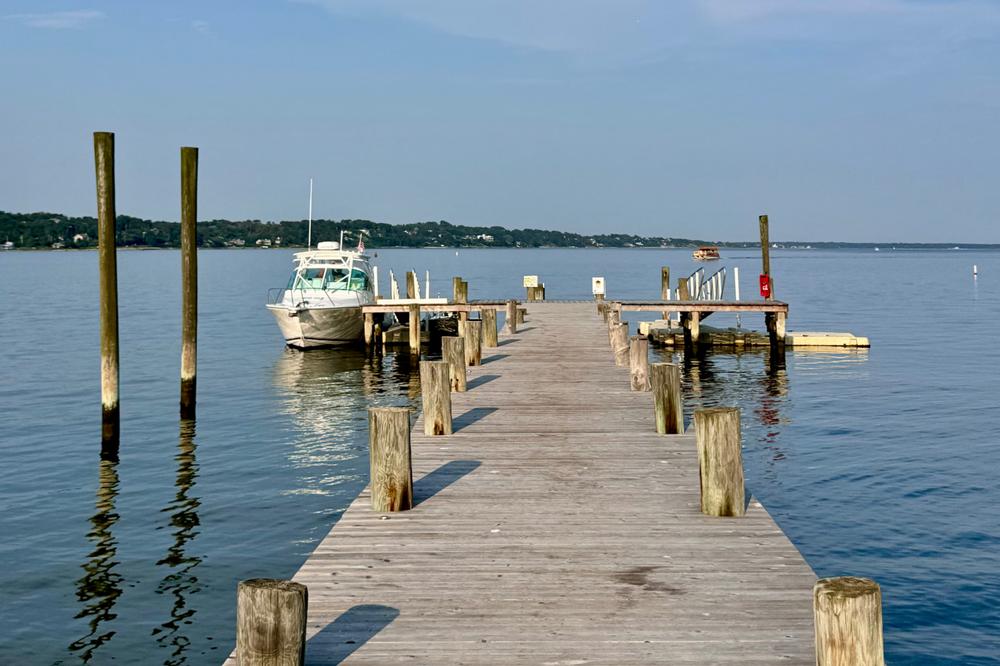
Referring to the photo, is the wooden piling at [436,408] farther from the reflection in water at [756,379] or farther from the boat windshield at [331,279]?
the boat windshield at [331,279]

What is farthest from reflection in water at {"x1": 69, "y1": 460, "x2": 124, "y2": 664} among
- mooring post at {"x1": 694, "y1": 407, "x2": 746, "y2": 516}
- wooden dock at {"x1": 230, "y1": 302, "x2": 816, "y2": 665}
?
mooring post at {"x1": 694, "y1": 407, "x2": 746, "y2": 516}

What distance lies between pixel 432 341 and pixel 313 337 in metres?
5.57

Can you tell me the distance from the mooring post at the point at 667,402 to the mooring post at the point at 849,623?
705cm

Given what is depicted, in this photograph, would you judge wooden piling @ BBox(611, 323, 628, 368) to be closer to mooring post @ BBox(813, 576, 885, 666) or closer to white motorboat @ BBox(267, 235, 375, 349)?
mooring post @ BBox(813, 576, 885, 666)

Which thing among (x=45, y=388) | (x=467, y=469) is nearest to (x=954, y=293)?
(x=45, y=388)

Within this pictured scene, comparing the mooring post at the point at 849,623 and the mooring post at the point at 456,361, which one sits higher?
the mooring post at the point at 456,361

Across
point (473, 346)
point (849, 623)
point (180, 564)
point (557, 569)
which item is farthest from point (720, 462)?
point (473, 346)

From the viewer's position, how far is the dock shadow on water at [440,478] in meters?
9.93

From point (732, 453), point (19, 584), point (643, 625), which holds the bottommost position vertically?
point (19, 584)

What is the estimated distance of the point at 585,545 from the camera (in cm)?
820

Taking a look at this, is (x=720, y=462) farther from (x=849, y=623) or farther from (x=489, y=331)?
(x=489, y=331)

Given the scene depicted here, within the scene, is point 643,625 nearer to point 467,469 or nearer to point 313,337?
point 467,469

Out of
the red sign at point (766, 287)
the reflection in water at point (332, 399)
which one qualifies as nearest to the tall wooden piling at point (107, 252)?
the reflection in water at point (332, 399)

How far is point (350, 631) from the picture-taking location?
6422 millimetres
